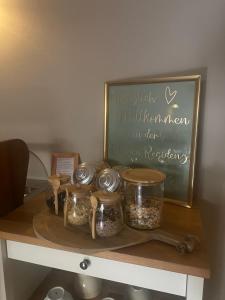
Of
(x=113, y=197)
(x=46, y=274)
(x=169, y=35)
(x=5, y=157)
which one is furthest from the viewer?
(x=46, y=274)

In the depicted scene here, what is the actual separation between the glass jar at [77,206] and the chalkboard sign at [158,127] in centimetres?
32

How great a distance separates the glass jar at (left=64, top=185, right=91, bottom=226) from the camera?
75 cm

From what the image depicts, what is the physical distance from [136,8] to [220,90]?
1.53 feet

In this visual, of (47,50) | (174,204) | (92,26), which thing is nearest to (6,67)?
(47,50)

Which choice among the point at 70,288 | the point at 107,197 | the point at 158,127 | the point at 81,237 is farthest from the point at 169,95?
the point at 70,288

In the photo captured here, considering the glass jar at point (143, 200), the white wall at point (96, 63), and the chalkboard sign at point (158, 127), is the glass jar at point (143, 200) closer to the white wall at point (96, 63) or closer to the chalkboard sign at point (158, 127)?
the chalkboard sign at point (158, 127)

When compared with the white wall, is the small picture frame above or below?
below

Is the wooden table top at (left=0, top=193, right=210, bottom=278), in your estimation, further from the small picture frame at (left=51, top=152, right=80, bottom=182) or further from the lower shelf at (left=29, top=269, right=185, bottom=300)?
the lower shelf at (left=29, top=269, right=185, bottom=300)

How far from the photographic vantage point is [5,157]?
0.84 metres

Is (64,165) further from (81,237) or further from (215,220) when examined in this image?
(215,220)

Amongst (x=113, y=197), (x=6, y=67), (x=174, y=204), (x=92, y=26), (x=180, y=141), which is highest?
(x=92, y=26)

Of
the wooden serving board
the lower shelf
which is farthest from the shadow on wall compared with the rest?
the wooden serving board

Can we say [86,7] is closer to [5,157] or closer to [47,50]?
[47,50]

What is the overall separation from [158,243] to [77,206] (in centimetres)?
27
